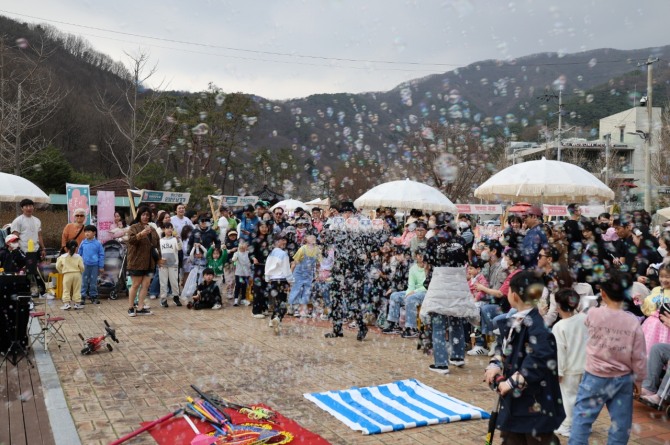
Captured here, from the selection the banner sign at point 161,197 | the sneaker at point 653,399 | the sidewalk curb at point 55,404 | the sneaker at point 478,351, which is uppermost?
the banner sign at point 161,197

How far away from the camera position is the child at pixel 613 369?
3.78 metres

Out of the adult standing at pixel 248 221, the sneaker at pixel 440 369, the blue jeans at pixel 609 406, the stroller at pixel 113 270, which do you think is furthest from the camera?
the stroller at pixel 113 270

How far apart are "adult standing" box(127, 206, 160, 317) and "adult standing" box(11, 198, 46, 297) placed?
2.52m

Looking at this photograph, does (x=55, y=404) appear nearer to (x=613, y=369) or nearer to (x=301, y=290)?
(x=613, y=369)

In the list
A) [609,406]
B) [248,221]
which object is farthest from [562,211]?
[609,406]

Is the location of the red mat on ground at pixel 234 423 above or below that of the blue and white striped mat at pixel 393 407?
above

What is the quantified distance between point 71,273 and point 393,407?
804 cm

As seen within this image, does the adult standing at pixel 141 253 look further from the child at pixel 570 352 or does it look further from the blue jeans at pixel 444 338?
the child at pixel 570 352

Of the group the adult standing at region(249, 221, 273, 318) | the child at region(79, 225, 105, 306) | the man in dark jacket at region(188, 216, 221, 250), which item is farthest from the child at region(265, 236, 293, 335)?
the child at region(79, 225, 105, 306)

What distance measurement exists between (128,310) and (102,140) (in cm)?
4310

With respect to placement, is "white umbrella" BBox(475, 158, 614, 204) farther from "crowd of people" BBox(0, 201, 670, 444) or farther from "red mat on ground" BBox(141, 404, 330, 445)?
"red mat on ground" BBox(141, 404, 330, 445)

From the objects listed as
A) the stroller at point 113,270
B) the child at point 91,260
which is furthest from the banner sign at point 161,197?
the child at point 91,260

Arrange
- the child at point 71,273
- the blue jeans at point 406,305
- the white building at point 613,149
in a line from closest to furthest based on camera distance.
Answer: the blue jeans at point 406,305 < the child at point 71,273 < the white building at point 613,149

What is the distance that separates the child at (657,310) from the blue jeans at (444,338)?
6.49ft
